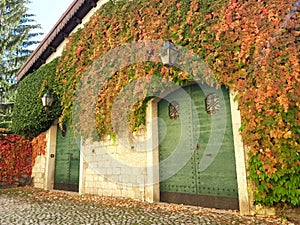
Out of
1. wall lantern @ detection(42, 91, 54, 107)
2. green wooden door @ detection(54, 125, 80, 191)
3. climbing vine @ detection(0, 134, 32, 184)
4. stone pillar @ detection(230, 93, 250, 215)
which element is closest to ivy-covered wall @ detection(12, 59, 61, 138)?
wall lantern @ detection(42, 91, 54, 107)

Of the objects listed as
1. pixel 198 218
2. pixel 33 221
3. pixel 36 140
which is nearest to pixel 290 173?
pixel 198 218

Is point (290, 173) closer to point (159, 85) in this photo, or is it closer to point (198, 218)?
point (198, 218)

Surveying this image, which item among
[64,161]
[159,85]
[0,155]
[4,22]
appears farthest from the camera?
[4,22]

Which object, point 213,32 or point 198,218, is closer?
point 198,218

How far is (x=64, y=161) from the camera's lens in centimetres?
741

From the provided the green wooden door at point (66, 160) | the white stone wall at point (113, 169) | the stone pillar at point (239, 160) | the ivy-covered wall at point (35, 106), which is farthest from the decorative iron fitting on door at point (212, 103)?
the ivy-covered wall at point (35, 106)

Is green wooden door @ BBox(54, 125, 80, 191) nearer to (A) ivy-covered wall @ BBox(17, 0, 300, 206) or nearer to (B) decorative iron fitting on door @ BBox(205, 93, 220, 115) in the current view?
(A) ivy-covered wall @ BBox(17, 0, 300, 206)

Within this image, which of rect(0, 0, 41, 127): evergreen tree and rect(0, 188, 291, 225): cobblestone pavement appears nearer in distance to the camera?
rect(0, 188, 291, 225): cobblestone pavement

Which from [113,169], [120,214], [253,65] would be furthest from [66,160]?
[253,65]

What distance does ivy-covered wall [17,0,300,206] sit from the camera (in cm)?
319

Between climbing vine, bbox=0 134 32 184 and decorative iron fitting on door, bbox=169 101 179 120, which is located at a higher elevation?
decorative iron fitting on door, bbox=169 101 179 120

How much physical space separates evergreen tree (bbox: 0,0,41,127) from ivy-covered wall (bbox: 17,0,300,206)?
1189 cm

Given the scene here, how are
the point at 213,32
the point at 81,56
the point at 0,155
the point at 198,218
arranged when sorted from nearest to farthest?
1. the point at 198,218
2. the point at 213,32
3. the point at 81,56
4. the point at 0,155

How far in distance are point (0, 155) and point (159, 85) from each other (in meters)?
6.63
